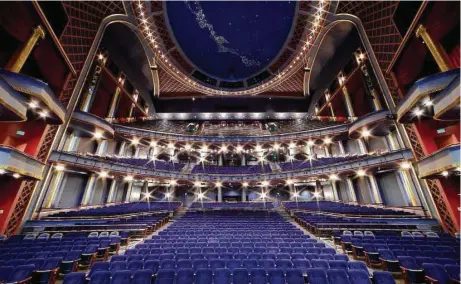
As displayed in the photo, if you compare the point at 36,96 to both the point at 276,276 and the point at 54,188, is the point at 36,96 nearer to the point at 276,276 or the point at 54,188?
the point at 54,188

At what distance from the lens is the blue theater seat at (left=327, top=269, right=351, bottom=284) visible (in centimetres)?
402

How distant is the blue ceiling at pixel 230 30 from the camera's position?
20.6 m

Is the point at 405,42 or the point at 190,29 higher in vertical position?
the point at 190,29

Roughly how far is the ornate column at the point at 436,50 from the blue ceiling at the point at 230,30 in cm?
1305

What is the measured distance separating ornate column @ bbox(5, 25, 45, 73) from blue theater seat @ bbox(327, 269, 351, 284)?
16.2m

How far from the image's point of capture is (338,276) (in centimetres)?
411

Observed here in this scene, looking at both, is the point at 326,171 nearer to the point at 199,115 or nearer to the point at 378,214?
the point at 378,214

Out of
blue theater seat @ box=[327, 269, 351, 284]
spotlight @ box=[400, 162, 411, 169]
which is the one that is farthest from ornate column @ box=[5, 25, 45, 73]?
spotlight @ box=[400, 162, 411, 169]

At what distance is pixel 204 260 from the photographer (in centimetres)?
494

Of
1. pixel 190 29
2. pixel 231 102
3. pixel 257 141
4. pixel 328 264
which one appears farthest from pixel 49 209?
pixel 231 102

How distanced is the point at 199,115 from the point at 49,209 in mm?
22258

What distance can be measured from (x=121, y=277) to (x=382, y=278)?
5.69 metres

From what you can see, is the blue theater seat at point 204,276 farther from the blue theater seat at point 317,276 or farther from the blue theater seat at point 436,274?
the blue theater seat at point 436,274

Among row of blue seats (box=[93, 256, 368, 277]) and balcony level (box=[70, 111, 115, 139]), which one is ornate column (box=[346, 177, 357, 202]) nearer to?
row of blue seats (box=[93, 256, 368, 277])
